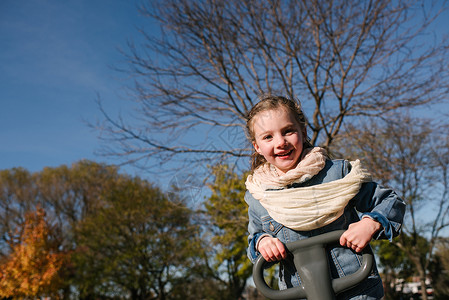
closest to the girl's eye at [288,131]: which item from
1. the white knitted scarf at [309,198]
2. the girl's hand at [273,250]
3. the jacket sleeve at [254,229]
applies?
the white knitted scarf at [309,198]

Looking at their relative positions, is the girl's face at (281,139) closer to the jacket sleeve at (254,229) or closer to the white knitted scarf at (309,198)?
the white knitted scarf at (309,198)

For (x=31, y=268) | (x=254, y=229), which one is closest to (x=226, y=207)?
(x=254, y=229)

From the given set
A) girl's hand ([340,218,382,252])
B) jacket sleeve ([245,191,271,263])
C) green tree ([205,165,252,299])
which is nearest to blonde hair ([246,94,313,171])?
jacket sleeve ([245,191,271,263])

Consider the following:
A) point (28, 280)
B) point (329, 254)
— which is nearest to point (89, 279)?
point (28, 280)

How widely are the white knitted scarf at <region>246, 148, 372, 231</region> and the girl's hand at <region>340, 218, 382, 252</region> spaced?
0.09 meters

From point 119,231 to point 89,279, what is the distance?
9.47 ft

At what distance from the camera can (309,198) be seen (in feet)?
5.30

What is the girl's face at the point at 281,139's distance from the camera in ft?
5.88

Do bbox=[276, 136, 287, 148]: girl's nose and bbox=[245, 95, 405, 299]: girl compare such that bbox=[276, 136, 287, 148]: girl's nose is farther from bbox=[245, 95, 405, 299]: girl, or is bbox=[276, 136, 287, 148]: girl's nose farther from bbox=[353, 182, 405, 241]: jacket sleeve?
bbox=[353, 182, 405, 241]: jacket sleeve

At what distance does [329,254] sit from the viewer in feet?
5.44

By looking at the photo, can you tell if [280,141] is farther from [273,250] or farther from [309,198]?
[273,250]

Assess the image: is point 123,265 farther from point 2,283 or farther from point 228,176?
point 228,176

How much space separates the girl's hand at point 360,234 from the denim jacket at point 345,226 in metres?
0.03

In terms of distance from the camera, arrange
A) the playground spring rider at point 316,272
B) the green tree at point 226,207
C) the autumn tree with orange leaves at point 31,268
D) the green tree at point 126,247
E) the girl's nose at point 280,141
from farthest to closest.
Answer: the green tree at point 126,247 < the autumn tree with orange leaves at point 31,268 < the green tree at point 226,207 < the girl's nose at point 280,141 < the playground spring rider at point 316,272
